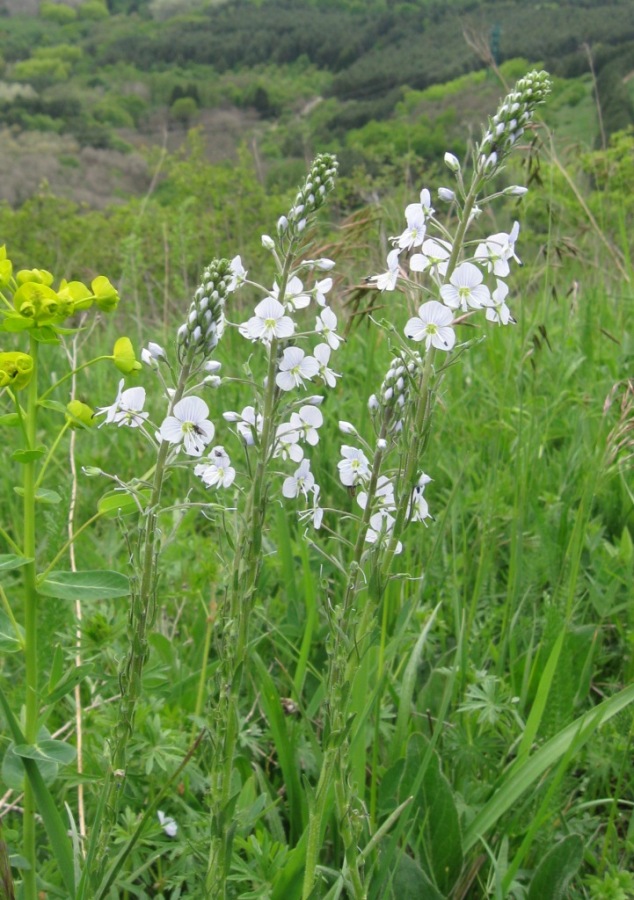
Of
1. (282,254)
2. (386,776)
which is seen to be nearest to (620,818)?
(386,776)

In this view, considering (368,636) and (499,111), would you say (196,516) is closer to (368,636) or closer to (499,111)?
(368,636)

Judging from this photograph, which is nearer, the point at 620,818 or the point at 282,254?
the point at 282,254

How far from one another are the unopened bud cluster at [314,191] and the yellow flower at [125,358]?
0.39 m

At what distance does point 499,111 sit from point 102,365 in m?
3.82

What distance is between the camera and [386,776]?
1.98 m

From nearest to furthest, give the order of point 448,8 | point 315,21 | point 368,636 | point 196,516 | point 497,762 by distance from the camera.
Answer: point 368,636 → point 497,762 → point 196,516 → point 448,8 → point 315,21

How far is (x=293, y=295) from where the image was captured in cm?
167

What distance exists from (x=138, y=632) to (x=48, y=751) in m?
0.31

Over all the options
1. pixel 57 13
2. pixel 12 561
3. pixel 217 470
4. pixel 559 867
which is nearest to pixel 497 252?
pixel 217 470

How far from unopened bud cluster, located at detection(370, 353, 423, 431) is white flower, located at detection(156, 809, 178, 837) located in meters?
1.04

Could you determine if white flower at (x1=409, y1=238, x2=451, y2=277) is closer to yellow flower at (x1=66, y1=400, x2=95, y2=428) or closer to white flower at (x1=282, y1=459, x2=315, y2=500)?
white flower at (x1=282, y1=459, x2=315, y2=500)

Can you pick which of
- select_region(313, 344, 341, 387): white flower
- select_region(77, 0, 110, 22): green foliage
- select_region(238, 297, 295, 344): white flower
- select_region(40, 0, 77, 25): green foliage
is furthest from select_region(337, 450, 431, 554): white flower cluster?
select_region(40, 0, 77, 25): green foliage

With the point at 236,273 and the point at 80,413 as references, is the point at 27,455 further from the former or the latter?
the point at 236,273

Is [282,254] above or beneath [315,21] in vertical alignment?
beneath
